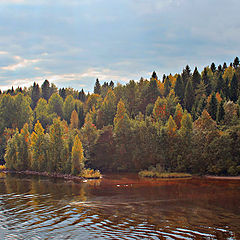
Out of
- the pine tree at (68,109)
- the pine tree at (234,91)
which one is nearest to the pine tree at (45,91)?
the pine tree at (68,109)

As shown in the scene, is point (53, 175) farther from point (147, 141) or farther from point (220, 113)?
point (220, 113)

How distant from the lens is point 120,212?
34812mm

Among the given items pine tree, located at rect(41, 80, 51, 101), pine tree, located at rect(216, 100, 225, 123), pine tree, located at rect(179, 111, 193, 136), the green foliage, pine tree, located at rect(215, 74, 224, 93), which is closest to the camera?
pine tree, located at rect(179, 111, 193, 136)

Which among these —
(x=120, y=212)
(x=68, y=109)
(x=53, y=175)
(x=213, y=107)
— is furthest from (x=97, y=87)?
(x=120, y=212)

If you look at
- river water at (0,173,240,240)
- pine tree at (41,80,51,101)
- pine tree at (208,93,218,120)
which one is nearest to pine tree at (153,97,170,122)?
pine tree at (208,93,218,120)

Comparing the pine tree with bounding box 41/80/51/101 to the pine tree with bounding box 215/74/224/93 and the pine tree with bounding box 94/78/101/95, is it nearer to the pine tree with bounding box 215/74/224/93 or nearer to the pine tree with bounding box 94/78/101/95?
the pine tree with bounding box 94/78/101/95

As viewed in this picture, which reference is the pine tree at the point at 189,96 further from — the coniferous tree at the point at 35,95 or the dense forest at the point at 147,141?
the coniferous tree at the point at 35,95

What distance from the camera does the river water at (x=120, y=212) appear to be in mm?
26578

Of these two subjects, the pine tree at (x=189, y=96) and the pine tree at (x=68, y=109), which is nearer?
the pine tree at (x=189, y=96)

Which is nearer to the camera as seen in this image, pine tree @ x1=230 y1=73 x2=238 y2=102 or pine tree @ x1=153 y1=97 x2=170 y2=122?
pine tree @ x1=153 y1=97 x2=170 y2=122

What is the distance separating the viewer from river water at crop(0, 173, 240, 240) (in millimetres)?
26578

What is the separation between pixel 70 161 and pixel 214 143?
35.7 m

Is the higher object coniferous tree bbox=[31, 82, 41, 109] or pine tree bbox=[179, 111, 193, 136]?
coniferous tree bbox=[31, 82, 41, 109]

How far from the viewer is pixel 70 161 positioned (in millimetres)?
75250
